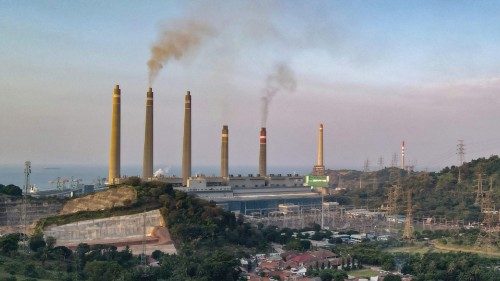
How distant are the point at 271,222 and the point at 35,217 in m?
12.8

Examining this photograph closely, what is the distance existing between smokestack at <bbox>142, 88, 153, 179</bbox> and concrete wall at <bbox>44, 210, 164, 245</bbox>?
36.4 feet

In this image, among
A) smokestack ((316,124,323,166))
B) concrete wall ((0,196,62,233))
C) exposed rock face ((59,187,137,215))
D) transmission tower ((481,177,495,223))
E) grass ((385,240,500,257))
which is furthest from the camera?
Answer: smokestack ((316,124,323,166))

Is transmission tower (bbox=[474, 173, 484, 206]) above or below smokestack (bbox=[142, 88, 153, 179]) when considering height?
below

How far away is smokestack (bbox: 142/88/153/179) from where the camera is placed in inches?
1359

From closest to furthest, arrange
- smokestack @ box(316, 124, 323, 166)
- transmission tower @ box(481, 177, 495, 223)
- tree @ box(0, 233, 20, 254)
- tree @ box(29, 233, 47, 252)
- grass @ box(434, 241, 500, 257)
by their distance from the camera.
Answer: tree @ box(0, 233, 20, 254)
tree @ box(29, 233, 47, 252)
grass @ box(434, 241, 500, 257)
transmission tower @ box(481, 177, 495, 223)
smokestack @ box(316, 124, 323, 166)

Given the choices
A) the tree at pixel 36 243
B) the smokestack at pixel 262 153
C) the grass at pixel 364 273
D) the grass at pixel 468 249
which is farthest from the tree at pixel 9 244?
the smokestack at pixel 262 153

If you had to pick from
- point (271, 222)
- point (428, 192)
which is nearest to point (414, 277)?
point (271, 222)

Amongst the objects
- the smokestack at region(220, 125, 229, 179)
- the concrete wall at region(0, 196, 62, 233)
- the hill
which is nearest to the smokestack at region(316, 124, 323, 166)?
the hill

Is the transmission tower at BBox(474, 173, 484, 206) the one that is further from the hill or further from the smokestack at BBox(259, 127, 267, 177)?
the smokestack at BBox(259, 127, 267, 177)

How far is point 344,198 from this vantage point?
4703cm

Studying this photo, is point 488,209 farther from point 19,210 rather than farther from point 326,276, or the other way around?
point 19,210

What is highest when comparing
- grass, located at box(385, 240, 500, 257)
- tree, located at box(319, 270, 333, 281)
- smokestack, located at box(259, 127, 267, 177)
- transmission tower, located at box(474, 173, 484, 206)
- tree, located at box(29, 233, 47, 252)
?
smokestack, located at box(259, 127, 267, 177)

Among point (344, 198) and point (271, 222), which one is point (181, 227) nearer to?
point (271, 222)

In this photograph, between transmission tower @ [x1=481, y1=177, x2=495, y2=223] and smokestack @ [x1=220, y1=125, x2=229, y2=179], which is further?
smokestack @ [x1=220, y1=125, x2=229, y2=179]
